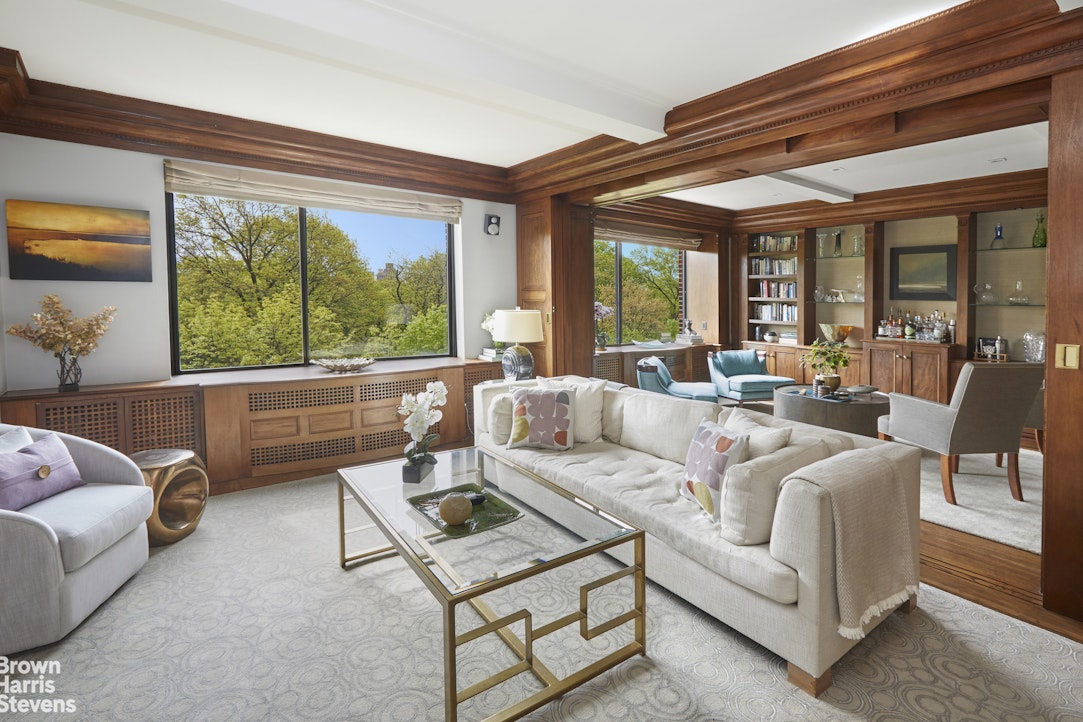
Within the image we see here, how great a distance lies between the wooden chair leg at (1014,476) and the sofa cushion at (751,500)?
8.27 ft

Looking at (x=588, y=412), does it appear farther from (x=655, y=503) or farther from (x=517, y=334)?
(x=517, y=334)

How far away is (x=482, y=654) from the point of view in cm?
220

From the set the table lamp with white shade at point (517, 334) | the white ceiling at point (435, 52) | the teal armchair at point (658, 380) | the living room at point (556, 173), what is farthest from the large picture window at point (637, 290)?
the white ceiling at point (435, 52)

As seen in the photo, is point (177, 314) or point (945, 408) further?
point (177, 314)

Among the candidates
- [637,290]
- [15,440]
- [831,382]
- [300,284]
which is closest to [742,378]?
[831,382]

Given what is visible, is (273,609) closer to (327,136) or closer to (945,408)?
(327,136)

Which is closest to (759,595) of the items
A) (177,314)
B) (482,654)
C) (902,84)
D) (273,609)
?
(482,654)

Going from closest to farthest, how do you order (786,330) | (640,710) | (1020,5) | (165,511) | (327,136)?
(640,710), (1020,5), (165,511), (327,136), (786,330)

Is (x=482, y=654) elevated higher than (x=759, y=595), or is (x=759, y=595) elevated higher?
(x=759, y=595)

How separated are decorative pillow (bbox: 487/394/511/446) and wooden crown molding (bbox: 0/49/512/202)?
7.72 feet

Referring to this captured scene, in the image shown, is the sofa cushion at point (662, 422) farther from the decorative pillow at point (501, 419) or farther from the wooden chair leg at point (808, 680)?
the wooden chair leg at point (808, 680)

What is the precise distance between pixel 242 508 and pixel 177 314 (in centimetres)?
169

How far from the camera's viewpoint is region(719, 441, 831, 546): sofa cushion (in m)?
2.16

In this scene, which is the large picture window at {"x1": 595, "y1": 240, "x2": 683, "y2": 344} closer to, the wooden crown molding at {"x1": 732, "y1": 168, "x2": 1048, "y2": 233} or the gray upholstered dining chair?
the wooden crown molding at {"x1": 732, "y1": 168, "x2": 1048, "y2": 233}
